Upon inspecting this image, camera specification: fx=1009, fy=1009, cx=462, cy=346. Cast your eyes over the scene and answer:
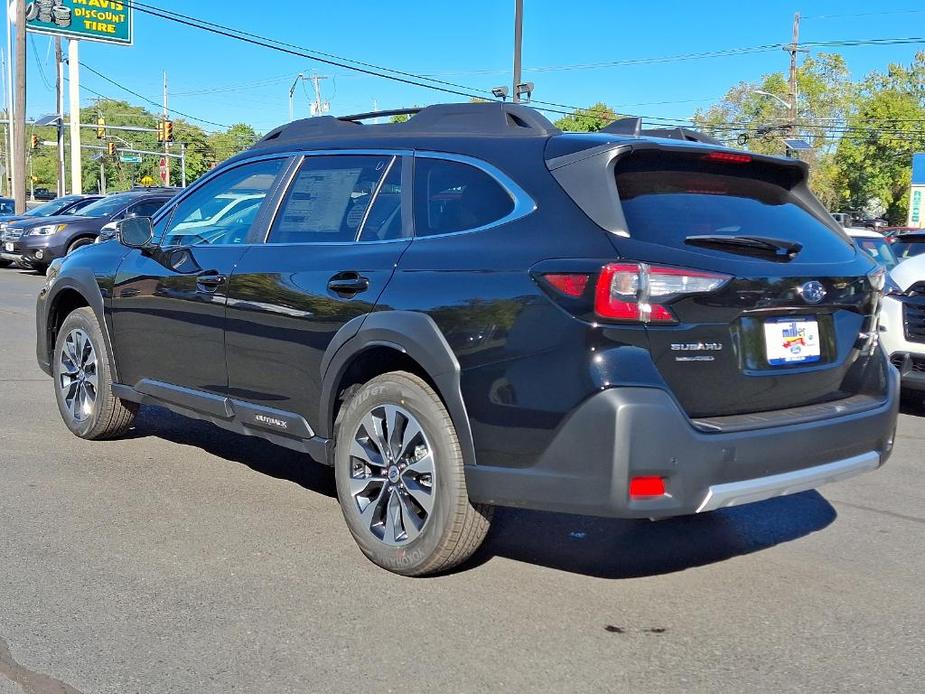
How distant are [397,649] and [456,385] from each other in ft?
3.25

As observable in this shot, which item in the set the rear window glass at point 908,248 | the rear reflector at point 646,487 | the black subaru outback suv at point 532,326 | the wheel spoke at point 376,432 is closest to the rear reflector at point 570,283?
the black subaru outback suv at point 532,326

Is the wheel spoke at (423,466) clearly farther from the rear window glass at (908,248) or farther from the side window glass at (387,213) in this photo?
the rear window glass at (908,248)

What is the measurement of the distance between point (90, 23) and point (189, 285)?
4367cm

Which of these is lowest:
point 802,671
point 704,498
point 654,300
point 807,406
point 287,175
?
point 802,671

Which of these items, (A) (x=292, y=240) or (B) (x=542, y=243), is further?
(A) (x=292, y=240)

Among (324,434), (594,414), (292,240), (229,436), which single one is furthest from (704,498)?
(229,436)

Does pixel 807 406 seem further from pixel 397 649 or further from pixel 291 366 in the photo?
pixel 291 366

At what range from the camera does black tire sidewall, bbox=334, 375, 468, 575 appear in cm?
390

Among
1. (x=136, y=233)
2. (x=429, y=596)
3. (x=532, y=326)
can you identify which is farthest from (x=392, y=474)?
(x=136, y=233)

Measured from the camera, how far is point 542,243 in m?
3.75

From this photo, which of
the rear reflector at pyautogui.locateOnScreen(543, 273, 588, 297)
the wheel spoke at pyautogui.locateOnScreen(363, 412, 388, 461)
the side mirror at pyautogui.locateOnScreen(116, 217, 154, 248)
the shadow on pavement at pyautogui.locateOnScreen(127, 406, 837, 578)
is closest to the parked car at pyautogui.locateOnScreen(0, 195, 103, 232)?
the side mirror at pyautogui.locateOnScreen(116, 217, 154, 248)

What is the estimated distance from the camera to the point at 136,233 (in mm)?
5754

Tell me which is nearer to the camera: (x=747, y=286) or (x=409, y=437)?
(x=747, y=286)

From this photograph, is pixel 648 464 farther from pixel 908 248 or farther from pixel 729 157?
pixel 908 248
